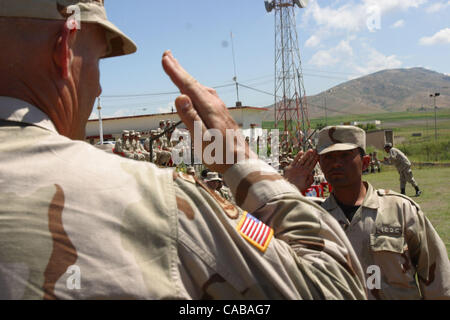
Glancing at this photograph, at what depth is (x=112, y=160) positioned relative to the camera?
113 centimetres

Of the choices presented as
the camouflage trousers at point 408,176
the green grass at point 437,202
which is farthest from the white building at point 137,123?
the camouflage trousers at point 408,176

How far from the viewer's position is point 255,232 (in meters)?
1.10

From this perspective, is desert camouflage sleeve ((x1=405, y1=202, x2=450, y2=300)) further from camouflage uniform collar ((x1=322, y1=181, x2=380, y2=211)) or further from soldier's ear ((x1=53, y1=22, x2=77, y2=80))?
soldier's ear ((x1=53, y1=22, x2=77, y2=80))

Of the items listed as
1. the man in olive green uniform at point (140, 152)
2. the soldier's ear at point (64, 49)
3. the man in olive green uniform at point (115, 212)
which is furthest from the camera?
the man in olive green uniform at point (140, 152)

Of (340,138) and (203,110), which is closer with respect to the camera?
(203,110)

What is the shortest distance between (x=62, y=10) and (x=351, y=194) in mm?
2898

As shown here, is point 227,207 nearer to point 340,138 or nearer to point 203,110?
point 203,110

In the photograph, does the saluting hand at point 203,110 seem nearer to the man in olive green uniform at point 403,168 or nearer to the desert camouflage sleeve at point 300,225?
the desert camouflage sleeve at point 300,225

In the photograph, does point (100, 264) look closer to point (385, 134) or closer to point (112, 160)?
point (112, 160)

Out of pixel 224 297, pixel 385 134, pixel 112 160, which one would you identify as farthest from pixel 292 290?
pixel 385 134

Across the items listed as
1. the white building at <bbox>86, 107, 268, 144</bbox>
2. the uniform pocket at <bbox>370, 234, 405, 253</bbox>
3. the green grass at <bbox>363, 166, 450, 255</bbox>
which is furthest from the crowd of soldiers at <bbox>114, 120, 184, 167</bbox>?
the white building at <bbox>86, 107, 268, 144</bbox>

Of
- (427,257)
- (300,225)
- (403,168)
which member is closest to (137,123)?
(403,168)

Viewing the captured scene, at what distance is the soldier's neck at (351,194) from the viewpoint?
351 cm
